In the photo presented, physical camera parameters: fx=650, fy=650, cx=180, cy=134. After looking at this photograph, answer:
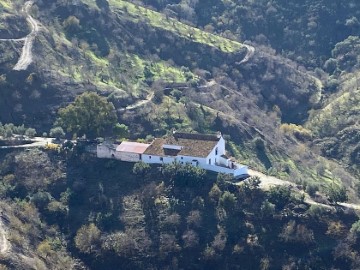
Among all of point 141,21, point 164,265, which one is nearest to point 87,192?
point 164,265

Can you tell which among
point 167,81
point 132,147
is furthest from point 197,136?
point 167,81

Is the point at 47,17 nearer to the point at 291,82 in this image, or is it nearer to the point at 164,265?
the point at 291,82

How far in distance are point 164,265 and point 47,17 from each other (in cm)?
5544

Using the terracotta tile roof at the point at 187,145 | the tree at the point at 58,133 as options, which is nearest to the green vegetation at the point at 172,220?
the terracotta tile roof at the point at 187,145

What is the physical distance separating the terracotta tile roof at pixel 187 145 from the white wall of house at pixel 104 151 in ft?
13.3

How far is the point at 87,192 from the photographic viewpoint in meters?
69.6

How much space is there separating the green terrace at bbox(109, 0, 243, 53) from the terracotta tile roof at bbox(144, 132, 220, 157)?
46014 millimetres

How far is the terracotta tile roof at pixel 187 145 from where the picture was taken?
230 ft

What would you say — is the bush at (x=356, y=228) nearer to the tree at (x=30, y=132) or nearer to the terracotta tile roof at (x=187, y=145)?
the terracotta tile roof at (x=187, y=145)

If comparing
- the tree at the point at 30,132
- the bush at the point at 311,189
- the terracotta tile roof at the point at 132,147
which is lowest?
the tree at the point at 30,132

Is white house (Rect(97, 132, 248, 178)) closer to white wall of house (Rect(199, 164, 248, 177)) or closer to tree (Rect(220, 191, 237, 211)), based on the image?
white wall of house (Rect(199, 164, 248, 177))

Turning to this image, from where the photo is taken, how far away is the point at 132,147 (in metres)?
72.4

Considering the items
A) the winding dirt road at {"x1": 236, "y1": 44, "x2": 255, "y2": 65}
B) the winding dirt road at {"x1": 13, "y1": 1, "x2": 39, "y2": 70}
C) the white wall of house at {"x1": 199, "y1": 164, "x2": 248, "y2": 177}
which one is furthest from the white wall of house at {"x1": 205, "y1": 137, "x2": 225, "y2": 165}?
the winding dirt road at {"x1": 236, "y1": 44, "x2": 255, "y2": 65}

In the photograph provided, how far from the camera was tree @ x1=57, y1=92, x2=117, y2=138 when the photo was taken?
73750 mm
